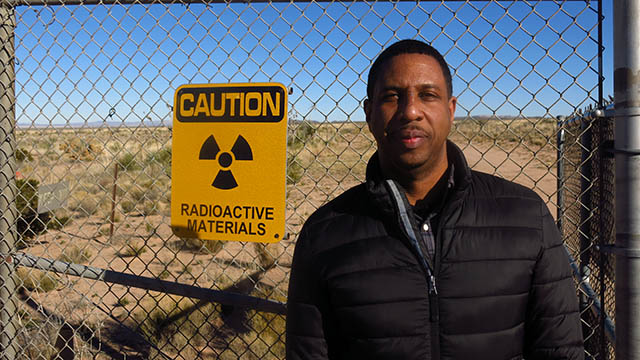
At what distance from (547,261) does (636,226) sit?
39cm

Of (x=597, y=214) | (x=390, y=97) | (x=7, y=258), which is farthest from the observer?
(x=7, y=258)

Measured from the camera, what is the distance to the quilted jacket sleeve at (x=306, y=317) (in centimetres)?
153

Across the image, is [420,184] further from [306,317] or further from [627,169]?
[627,169]

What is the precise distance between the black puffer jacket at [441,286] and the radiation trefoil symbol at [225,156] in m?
0.97

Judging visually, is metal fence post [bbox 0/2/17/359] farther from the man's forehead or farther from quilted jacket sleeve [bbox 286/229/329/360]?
the man's forehead

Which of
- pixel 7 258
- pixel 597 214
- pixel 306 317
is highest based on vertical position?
pixel 597 214

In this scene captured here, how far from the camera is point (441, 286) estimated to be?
58.1 inches

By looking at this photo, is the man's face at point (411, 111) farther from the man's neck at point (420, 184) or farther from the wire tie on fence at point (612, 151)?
the wire tie on fence at point (612, 151)

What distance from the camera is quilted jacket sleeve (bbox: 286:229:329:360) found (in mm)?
1526

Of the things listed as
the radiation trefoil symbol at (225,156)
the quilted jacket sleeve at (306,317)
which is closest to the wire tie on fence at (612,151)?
the quilted jacket sleeve at (306,317)

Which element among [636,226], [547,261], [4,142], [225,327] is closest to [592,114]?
[636,226]

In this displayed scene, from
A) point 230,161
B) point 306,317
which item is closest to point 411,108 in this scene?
point 306,317

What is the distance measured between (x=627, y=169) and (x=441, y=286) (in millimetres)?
787

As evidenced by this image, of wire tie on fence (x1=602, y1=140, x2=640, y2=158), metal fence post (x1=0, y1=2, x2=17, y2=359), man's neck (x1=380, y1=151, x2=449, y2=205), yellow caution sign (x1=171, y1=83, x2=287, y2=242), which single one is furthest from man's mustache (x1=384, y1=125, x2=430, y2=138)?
metal fence post (x1=0, y1=2, x2=17, y2=359)
